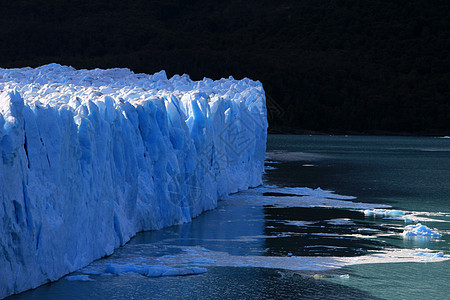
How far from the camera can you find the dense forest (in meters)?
89.8

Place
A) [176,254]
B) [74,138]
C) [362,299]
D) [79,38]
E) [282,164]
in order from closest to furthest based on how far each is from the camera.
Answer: [362,299] < [74,138] < [176,254] < [282,164] < [79,38]

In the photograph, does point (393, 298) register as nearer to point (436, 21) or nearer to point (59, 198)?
point (59, 198)

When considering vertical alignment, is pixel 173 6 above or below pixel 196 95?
above

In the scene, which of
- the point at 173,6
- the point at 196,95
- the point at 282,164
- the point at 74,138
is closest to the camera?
the point at 74,138

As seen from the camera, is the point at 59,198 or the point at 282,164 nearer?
the point at 59,198

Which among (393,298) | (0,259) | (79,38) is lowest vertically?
(393,298)

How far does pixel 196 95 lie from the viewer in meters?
21.0

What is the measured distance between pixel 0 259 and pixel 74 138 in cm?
286

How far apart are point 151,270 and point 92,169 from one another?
6.88 ft

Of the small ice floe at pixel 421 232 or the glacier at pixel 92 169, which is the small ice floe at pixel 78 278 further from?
the small ice floe at pixel 421 232

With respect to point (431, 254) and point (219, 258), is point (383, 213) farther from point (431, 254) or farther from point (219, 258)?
point (219, 258)

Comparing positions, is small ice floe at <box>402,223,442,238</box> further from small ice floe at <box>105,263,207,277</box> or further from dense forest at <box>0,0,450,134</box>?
dense forest at <box>0,0,450,134</box>

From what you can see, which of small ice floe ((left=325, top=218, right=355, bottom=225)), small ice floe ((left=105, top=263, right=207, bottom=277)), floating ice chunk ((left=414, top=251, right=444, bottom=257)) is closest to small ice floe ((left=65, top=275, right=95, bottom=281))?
small ice floe ((left=105, top=263, right=207, bottom=277))

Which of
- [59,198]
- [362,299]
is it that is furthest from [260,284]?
[59,198]
